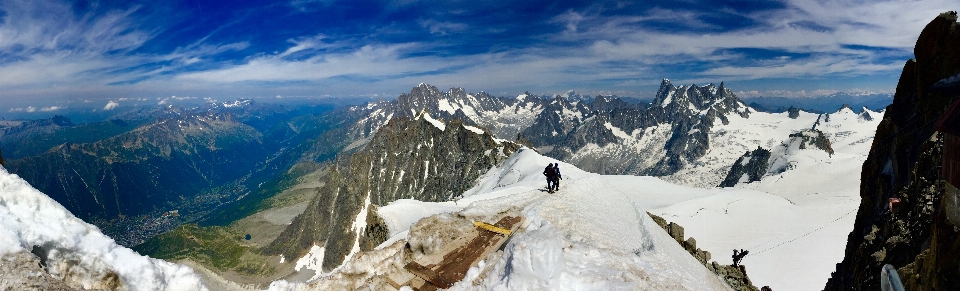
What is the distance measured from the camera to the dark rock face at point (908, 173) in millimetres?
18000

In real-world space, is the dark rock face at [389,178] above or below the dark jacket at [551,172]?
below

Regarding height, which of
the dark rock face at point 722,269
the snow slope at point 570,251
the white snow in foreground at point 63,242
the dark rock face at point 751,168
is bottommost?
the dark rock face at point 751,168

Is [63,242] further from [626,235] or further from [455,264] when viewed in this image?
[626,235]

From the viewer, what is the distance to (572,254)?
15.9 metres

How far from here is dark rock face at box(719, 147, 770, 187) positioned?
169375 mm

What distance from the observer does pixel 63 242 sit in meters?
8.56

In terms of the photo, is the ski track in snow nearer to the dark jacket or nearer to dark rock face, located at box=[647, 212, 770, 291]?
the dark jacket

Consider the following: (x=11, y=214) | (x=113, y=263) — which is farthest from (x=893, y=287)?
(x=11, y=214)

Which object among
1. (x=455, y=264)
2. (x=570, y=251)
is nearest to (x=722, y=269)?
(x=570, y=251)

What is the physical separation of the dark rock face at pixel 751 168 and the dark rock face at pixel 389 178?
372 feet

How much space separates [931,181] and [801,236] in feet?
101

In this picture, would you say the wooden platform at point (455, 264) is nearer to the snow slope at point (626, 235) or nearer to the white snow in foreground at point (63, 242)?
the snow slope at point (626, 235)

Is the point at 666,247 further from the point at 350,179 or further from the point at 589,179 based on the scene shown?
the point at 350,179

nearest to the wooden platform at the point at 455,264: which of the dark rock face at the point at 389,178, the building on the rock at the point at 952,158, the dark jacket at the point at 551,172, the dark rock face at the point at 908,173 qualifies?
the dark jacket at the point at 551,172
